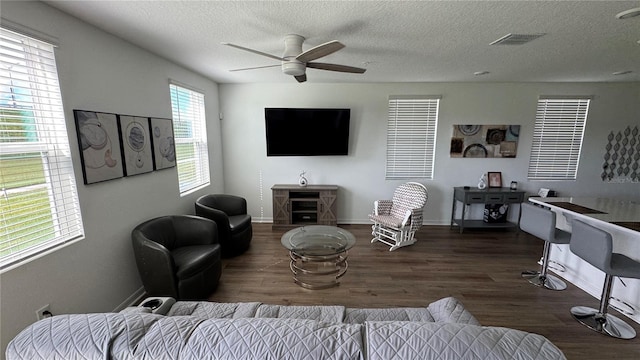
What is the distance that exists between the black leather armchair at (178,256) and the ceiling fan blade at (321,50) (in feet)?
6.67

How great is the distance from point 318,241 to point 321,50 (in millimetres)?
2078

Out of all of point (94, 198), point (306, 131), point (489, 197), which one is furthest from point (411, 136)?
point (94, 198)

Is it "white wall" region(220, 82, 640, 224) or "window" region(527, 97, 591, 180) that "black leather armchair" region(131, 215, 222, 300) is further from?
"window" region(527, 97, 591, 180)

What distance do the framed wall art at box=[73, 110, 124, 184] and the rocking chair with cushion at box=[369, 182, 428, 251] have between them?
10.9 feet

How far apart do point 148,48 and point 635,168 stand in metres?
7.80

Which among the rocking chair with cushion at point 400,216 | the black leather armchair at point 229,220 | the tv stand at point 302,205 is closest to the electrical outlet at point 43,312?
the black leather armchair at point 229,220

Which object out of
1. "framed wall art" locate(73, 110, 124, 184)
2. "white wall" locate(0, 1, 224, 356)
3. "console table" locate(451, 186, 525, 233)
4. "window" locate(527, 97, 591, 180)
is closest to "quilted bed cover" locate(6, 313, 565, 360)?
"white wall" locate(0, 1, 224, 356)

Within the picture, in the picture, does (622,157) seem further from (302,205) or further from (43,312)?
(43,312)

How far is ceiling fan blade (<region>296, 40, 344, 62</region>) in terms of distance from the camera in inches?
75.3

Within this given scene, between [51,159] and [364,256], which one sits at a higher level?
[51,159]

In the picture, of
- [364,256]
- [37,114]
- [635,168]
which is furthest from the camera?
[635,168]

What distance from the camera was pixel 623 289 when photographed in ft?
7.79

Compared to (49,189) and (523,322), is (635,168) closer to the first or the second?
(523,322)

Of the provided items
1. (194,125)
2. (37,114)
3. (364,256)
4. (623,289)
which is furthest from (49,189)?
(623,289)
